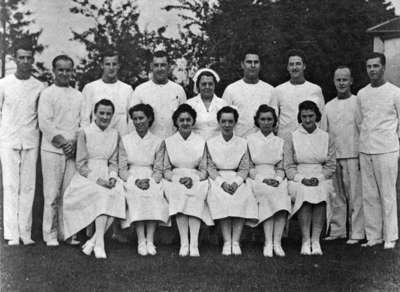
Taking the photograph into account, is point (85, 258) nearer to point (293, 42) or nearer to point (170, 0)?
point (170, 0)

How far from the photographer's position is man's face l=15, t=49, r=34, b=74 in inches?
215

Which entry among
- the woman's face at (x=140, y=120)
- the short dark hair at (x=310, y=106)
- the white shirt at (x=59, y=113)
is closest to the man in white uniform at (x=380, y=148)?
the short dark hair at (x=310, y=106)

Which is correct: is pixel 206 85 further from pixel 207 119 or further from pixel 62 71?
pixel 62 71

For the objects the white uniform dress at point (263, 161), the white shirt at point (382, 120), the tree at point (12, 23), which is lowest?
the white uniform dress at point (263, 161)

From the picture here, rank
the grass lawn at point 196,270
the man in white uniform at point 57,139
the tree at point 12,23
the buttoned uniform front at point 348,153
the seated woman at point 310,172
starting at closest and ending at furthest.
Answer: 1. the grass lawn at point 196,270
2. the seated woman at point 310,172
3. the man in white uniform at point 57,139
4. the tree at point 12,23
5. the buttoned uniform front at point 348,153

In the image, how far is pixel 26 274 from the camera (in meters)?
4.57

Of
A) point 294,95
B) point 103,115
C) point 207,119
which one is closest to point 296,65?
point 294,95

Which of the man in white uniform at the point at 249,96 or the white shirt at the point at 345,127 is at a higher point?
the man in white uniform at the point at 249,96

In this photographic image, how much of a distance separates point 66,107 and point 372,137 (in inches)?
124

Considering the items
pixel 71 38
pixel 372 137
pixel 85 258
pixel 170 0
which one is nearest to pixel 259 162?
pixel 372 137

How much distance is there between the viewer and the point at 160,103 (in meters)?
5.98

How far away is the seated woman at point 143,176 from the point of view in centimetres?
527

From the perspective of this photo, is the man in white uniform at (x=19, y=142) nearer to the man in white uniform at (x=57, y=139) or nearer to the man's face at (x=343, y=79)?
the man in white uniform at (x=57, y=139)

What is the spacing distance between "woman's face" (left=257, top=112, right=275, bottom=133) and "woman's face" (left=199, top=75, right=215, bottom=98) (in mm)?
609
